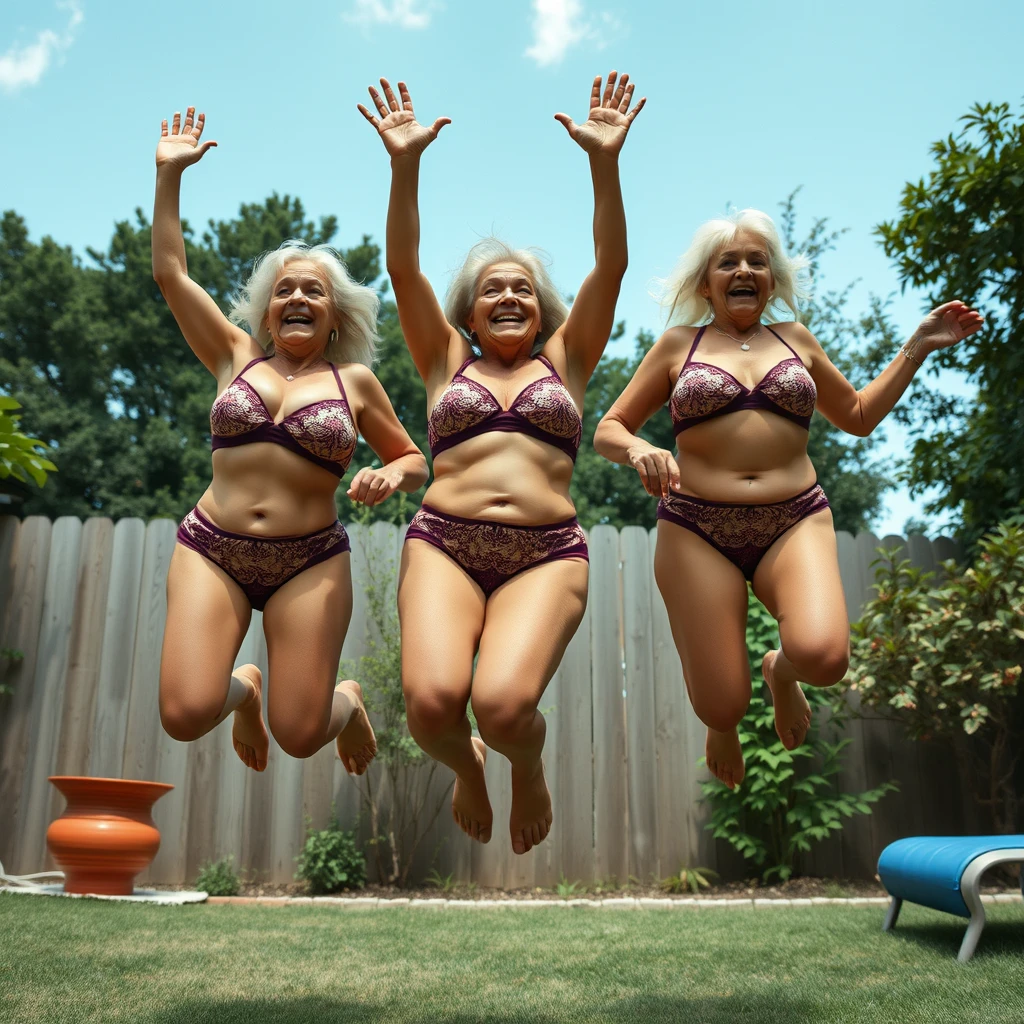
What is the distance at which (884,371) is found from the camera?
11.1 feet

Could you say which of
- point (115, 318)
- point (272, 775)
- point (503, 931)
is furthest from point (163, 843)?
point (115, 318)

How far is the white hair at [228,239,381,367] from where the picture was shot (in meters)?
3.55

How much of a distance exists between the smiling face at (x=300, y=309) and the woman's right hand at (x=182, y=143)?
500mm

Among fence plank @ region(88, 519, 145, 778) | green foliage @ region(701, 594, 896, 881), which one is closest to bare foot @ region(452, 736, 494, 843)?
green foliage @ region(701, 594, 896, 881)

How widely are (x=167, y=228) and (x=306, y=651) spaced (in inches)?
61.6

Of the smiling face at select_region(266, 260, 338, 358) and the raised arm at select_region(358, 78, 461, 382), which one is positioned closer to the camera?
the raised arm at select_region(358, 78, 461, 382)

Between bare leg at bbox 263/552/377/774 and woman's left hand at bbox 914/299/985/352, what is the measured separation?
7.23 feet

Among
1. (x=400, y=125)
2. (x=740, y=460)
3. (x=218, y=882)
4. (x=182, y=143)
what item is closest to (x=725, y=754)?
(x=740, y=460)

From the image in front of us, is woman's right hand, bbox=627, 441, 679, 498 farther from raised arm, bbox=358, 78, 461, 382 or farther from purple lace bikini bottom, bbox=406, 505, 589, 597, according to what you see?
raised arm, bbox=358, 78, 461, 382

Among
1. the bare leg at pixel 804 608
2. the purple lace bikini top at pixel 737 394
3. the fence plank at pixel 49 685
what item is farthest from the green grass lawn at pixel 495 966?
the purple lace bikini top at pixel 737 394

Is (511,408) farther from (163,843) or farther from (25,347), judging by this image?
(25,347)

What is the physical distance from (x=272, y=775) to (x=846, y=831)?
13.1ft

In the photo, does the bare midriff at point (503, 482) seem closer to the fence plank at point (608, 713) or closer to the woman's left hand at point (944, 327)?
the woman's left hand at point (944, 327)

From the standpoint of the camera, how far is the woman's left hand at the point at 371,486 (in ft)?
9.23
